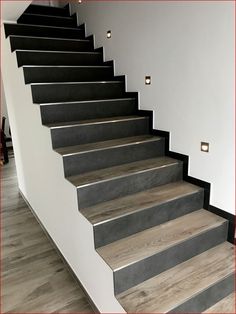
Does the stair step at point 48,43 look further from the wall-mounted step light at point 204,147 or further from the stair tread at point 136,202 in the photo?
the wall-mounted step light at point 204,147

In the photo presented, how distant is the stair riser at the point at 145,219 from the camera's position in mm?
1687

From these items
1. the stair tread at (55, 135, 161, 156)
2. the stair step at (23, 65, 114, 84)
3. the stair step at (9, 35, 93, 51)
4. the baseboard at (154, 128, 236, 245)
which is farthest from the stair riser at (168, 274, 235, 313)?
the stair step at (9, 35, 93, 51)

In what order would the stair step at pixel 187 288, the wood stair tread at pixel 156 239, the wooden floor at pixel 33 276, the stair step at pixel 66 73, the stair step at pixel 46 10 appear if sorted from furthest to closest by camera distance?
1. the stair step at pixel 46 10
2. the stair step at pixel 66 73
3. the wooden floor at pixel 33 276
4. the wood stair tread at pixel 156 239
5. the stair step at pixel 187 288

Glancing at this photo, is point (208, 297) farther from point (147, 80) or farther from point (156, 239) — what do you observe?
point (147, 80)

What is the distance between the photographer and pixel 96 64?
10.8ft

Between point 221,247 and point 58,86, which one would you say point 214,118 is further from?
point 58,86

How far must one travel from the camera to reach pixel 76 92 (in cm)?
276

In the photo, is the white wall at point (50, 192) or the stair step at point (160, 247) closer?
the stair step at point (160, 247)

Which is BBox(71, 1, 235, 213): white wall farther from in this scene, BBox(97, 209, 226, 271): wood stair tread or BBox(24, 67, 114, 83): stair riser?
BBox(24, 67, 114, 83): stair riser

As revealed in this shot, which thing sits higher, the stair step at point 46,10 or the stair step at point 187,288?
the stair step at point 46,10

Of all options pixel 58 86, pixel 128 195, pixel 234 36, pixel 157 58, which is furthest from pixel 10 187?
pixel 234 36

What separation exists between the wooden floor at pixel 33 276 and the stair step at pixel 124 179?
0.73 metres

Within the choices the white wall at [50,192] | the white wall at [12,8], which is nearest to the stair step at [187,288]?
the white wall at [50,192]

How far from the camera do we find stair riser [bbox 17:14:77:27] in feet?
11.6
